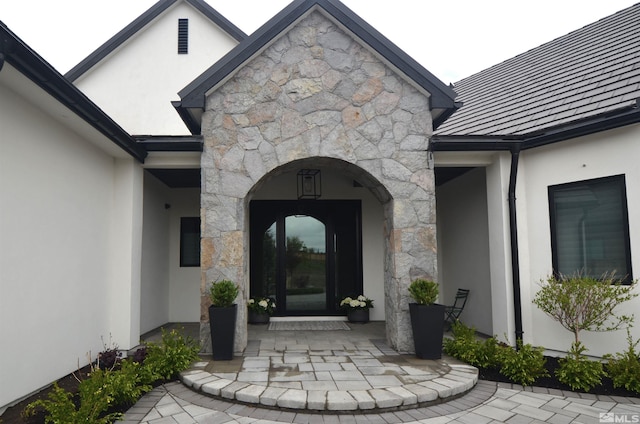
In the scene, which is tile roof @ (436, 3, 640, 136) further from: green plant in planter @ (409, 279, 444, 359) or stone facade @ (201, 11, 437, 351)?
green plant in planter @ (409, 279, 444, 359)

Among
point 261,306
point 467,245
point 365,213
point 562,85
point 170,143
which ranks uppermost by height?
point 562,85

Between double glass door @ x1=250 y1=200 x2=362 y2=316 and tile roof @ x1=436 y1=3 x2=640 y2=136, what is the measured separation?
3075 millimetres

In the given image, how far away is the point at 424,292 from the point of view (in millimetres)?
5078

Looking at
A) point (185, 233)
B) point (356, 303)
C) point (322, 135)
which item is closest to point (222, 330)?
point (322, 135)

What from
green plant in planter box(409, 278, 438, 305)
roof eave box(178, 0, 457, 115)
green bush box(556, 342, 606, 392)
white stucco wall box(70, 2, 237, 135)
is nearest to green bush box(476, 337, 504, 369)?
green bush box(556, 342, 606, 392)

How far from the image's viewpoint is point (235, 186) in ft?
17.4

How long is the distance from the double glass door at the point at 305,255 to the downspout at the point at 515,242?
3.23 m

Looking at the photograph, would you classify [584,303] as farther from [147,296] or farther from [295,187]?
[147,296]

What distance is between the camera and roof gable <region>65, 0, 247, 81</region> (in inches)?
373

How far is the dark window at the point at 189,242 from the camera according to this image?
8.18 m

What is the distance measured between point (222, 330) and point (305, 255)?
3.31 m

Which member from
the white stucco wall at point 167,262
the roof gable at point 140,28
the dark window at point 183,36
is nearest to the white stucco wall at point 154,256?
the white stucco wall at point 167,262

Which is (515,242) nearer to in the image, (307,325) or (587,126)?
(587,126)

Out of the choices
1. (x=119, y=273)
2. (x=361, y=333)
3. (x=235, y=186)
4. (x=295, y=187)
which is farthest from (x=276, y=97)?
(x=361, y=333)
